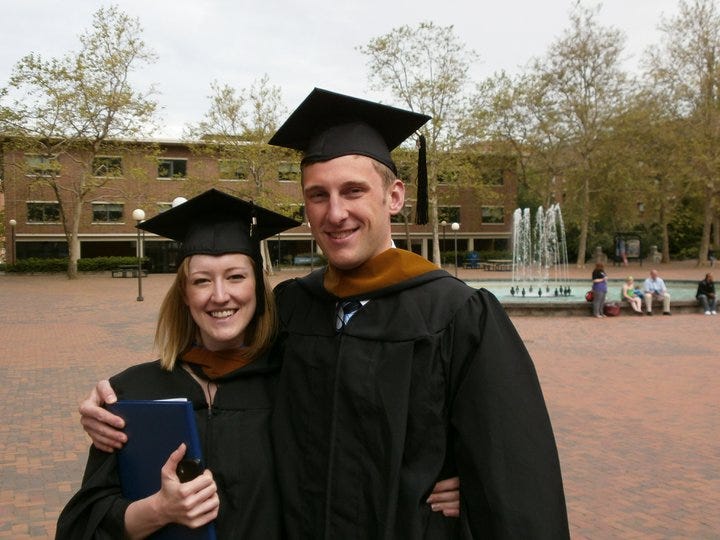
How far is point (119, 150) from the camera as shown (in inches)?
1296

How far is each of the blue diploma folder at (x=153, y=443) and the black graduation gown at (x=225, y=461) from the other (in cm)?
7

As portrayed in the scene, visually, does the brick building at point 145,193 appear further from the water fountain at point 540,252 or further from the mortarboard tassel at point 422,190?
the mortarboard tassel at point 422,190

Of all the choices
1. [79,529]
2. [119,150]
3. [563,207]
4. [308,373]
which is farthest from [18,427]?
[563,207]

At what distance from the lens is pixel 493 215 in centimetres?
5203

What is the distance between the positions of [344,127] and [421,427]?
1.01 metres

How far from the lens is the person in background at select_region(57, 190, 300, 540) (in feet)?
5.91

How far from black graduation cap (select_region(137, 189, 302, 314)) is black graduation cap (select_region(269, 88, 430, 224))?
304 mm

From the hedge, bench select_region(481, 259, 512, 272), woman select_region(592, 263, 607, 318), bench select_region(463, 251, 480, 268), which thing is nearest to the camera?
woman select_region(592, 263, 607, 318)

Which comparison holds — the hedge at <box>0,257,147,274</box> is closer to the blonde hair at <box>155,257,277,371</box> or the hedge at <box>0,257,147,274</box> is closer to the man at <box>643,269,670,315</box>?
the man at <box>643,269,670,315</box>

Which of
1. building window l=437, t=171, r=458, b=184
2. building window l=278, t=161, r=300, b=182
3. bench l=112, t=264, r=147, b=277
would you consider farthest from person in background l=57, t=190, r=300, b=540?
bench l=112, t=264, r=147, b=277

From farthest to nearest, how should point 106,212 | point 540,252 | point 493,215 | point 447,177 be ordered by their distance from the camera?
point 493,215 → point 106,212 → point 447,177 → point 540,252

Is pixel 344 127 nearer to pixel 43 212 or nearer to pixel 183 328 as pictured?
pixel 183 328

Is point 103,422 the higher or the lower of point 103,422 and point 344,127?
the lower

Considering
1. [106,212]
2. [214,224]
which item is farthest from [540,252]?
[214,224]
